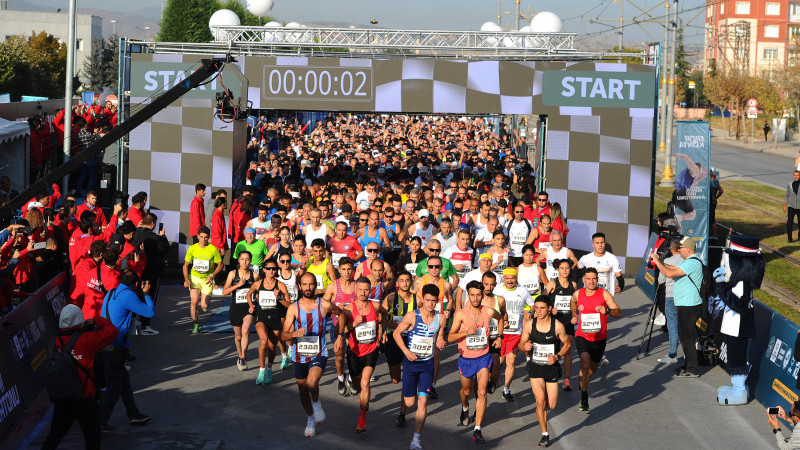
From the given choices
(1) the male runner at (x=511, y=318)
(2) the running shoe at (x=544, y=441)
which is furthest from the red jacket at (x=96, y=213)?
(2) the running shoe at (x=544, y=441)

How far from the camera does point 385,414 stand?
10469mm

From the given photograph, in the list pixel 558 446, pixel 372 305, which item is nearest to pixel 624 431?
pixel 558 446

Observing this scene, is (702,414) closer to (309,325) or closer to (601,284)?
(601,284)

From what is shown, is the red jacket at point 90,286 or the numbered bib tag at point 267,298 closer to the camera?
the red jacket at point 90,286

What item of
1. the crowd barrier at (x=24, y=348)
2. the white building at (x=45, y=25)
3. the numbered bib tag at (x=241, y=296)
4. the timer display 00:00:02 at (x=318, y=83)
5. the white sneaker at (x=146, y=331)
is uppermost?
the white building at (x=45, y=25)

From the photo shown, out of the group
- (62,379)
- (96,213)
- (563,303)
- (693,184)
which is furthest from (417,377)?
(693,184)

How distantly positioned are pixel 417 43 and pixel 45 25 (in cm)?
9290

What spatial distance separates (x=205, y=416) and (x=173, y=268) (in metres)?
8.29

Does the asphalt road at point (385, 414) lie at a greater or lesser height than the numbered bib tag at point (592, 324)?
lesser

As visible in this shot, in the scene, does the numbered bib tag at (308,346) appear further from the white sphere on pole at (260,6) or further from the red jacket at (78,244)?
the white sphere on pole at (260,6)

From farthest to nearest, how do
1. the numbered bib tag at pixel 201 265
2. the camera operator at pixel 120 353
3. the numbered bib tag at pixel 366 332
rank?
1. the numbered bib tag at pixel 201 265
2. the numbered bib tag at pixel 366 332
3. the camera operator at pixel 120 353

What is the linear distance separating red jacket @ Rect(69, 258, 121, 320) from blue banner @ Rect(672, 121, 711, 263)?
9548mm

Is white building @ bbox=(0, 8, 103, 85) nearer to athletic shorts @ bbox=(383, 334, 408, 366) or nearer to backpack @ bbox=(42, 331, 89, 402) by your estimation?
athletic shorts @ bbox=(383, 334, 408, 366)

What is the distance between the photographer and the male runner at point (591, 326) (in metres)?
10.6
